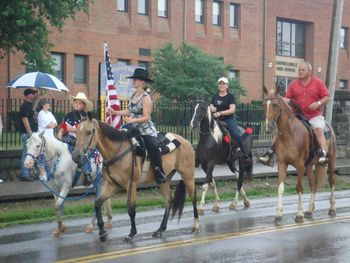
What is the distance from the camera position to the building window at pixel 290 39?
55.8m

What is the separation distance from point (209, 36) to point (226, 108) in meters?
34.2

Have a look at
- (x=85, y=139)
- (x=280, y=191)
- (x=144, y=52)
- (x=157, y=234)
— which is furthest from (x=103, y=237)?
(x=144, y=52)

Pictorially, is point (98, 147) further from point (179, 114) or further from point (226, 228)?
point (179, 114)

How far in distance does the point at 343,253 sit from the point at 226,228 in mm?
2855

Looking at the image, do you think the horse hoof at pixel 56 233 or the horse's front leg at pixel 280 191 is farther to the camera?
the horse's front leg at pixel 280 191

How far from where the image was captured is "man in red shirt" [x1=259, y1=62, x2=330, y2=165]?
13.6 metres

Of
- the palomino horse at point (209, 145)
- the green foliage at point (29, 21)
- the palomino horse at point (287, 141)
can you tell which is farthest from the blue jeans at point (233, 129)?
the green foliage at point (29, 21)

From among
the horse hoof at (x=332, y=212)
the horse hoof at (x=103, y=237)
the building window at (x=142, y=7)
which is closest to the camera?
the horse hoof at (x=103, y=237)

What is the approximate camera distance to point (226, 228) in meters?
12.2

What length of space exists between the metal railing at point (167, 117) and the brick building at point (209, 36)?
17170mm

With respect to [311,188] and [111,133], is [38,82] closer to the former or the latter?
[111,133]

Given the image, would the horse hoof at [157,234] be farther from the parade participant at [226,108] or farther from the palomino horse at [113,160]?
the parade participant at [226,108]

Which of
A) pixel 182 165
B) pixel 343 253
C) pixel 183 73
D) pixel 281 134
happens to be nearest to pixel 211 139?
pixel 281 134

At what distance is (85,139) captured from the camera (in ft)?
33.8
